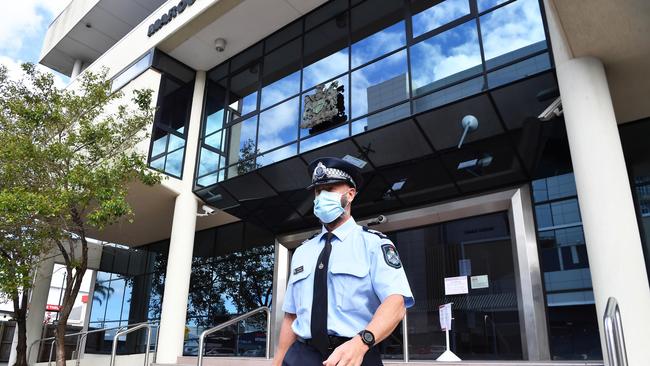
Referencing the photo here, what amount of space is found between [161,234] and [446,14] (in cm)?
947

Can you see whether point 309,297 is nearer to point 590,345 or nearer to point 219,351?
point 590,345

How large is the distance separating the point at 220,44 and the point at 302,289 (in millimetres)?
9255

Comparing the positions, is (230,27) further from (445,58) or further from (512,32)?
(512,32)

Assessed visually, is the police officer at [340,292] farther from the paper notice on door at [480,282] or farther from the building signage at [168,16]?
the building signage at [168,16]

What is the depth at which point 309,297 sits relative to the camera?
183 cm

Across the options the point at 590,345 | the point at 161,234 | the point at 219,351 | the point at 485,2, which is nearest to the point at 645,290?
the point at 590,345

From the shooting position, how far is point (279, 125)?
352 inches

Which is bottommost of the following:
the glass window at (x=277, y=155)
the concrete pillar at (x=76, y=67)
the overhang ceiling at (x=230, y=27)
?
the glass window at (x=277, y=155)

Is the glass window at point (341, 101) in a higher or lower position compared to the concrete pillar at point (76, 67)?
lower

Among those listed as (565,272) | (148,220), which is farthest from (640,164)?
(148,220)

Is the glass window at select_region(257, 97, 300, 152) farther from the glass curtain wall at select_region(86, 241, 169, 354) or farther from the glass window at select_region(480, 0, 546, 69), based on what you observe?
the glass curtain wall at select_region(86, 241, 169, 354)

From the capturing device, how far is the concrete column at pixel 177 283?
893cm

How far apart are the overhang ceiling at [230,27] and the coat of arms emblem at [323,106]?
2.01 metres

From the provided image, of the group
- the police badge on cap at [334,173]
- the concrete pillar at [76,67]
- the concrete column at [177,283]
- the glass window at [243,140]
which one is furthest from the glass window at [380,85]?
the concrete pillar at [76,67]
